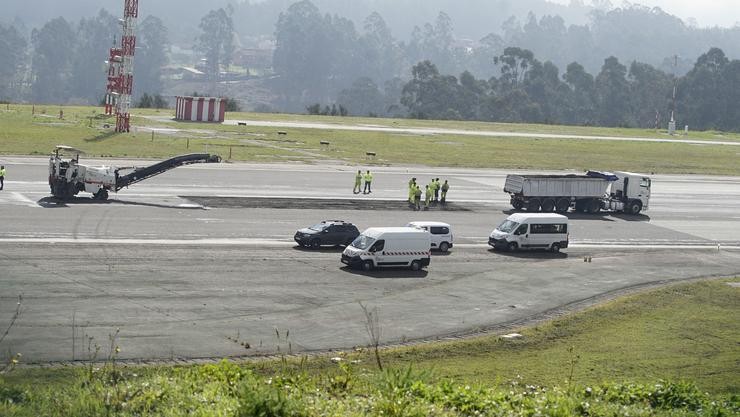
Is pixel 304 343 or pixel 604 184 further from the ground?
pixel 604 184

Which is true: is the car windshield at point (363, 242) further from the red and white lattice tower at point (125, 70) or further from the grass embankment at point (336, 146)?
the red and white lattice tower at point (125, 70)

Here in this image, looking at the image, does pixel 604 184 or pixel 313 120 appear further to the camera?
pixel 313 120

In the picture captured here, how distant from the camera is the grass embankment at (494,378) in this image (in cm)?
1805

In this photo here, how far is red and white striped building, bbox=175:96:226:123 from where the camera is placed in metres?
122

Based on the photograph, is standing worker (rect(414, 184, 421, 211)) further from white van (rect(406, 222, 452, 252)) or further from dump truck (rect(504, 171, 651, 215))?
white van (rect(406, 222, 452, 252))

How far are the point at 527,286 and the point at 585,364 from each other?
12.5 m

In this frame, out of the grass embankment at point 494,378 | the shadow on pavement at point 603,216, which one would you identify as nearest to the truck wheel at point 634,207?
the shadow on pavement at point 603,216

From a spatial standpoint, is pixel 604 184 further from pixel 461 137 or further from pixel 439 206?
pixel 461 137

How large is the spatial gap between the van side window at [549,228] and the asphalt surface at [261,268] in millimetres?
1380

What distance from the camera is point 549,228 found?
52844 mm

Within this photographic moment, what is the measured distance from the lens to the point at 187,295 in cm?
3709

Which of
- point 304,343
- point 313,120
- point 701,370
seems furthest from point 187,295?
point 313,120

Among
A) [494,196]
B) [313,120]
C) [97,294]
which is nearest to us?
[97,294]

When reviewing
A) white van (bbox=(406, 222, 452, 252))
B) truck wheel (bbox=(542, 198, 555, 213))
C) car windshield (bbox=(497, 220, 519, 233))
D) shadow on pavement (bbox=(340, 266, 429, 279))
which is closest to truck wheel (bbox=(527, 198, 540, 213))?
truck wheel (bbox=(542, 198, 555, 213))
